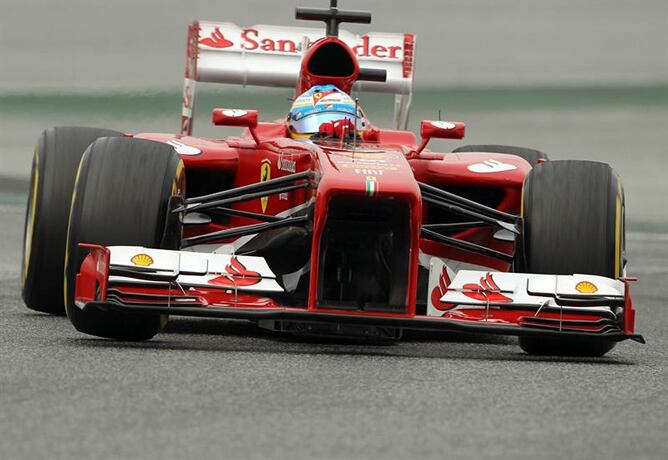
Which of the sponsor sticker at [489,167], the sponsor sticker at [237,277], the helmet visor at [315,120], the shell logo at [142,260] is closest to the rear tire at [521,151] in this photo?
the sponsor sticker at [489,167]

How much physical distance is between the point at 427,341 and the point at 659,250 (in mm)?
10285

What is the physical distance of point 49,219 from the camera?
875 centimetres

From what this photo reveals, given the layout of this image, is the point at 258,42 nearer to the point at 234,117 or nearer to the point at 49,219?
the point at 234,117

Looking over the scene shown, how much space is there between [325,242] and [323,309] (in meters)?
0.39

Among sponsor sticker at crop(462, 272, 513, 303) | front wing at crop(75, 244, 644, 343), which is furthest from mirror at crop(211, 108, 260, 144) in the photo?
Result: sponsor sticker at crop(462, 272, 513, 303)

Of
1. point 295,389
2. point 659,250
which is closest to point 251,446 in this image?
point 295,389

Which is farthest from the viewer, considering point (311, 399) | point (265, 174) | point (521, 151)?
point (521, 151)

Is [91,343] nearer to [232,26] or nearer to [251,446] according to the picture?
[251,446]

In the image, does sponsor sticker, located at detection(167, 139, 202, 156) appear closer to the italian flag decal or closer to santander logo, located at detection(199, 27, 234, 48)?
the italian flag decal

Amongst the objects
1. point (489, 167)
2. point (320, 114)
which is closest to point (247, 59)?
point (320, 114)

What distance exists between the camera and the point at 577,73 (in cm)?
2219

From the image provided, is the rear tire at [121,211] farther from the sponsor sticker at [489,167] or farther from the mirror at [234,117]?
the sponsor sticker at [489,167]

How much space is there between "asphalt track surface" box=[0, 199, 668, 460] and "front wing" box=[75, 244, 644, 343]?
7.0 inches

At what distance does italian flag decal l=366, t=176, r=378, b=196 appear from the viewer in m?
7.32
